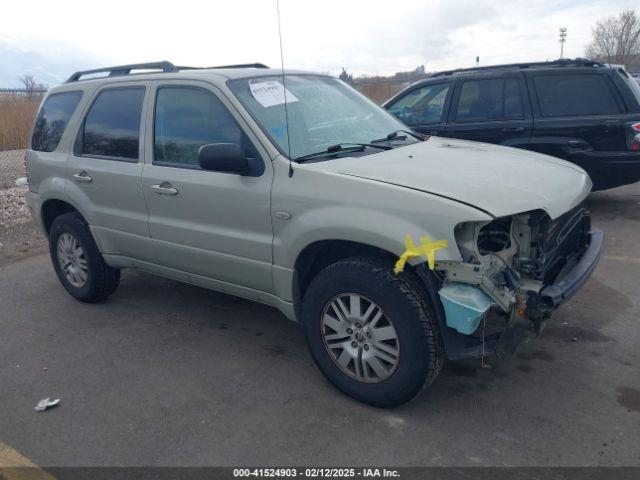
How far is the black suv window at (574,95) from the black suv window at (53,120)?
5.28 meters

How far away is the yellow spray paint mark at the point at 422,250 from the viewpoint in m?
2.80

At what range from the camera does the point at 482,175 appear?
3.22 meters

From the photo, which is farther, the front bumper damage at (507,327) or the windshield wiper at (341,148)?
the windshield wiper at (341,148)

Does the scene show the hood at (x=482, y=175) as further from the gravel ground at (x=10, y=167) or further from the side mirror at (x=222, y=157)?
the gravel ground at (x=10, y=167)

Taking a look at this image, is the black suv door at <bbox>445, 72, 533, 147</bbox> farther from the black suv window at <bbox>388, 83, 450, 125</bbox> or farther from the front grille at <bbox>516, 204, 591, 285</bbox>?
the front grille at <bbox>516, 204, 591, 285</bbox>

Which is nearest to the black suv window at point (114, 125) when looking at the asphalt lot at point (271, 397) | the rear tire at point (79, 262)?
the rear tire at point (79, 262)

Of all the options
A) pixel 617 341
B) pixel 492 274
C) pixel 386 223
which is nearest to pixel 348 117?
pixel 386 223

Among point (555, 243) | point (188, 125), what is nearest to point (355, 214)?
point (555, 243)

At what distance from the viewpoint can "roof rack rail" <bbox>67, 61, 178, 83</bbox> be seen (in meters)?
4.48

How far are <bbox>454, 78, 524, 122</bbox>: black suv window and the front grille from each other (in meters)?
3.58

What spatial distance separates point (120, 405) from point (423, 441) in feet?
6.01

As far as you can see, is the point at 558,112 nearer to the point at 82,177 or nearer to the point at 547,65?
the point at 547,65

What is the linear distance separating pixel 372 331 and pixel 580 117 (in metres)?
5.01

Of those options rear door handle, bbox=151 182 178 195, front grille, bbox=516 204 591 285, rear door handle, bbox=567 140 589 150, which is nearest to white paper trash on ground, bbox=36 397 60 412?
rear door handle, bbox=151 182 178 195
